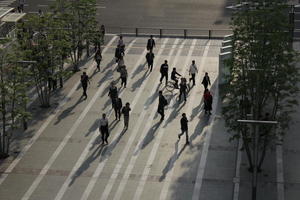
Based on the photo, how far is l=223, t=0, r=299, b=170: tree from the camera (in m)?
28.2

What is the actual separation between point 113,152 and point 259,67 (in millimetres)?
8037

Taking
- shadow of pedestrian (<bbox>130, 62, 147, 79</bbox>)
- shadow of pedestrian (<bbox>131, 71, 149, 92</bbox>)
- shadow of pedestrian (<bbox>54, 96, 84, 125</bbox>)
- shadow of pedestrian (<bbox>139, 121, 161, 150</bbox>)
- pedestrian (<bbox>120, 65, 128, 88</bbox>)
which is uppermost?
pedestrian (<bbox>120, 65, 128, 88</bbox>)

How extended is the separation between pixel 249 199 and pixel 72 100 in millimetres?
13799

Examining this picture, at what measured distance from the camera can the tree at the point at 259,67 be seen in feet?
92.4

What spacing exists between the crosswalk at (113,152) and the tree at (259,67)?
3.31 meters

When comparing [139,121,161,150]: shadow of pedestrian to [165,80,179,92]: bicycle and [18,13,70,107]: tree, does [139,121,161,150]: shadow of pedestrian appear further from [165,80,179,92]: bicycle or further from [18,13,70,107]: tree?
[18,13,70,107]: tree

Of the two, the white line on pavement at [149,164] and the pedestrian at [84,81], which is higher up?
the pedestrian at [84,81]

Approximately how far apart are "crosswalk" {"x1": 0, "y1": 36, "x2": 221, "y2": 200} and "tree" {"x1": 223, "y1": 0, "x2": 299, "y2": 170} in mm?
3308

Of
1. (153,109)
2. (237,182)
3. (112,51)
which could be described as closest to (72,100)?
(153,109)

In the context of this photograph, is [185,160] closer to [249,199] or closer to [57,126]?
[249,199]

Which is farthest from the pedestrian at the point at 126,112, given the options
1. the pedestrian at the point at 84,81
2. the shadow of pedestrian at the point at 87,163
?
the pedestrian at the point at 84,81

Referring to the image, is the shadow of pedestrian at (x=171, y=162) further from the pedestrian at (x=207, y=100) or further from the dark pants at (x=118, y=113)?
the dark pants at (x=118, y=113)

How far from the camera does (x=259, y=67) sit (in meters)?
28.4

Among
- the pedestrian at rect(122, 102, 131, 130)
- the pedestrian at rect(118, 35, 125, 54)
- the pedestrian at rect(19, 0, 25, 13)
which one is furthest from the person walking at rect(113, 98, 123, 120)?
the pedestrian at rect(19, 0, 25, 13)
